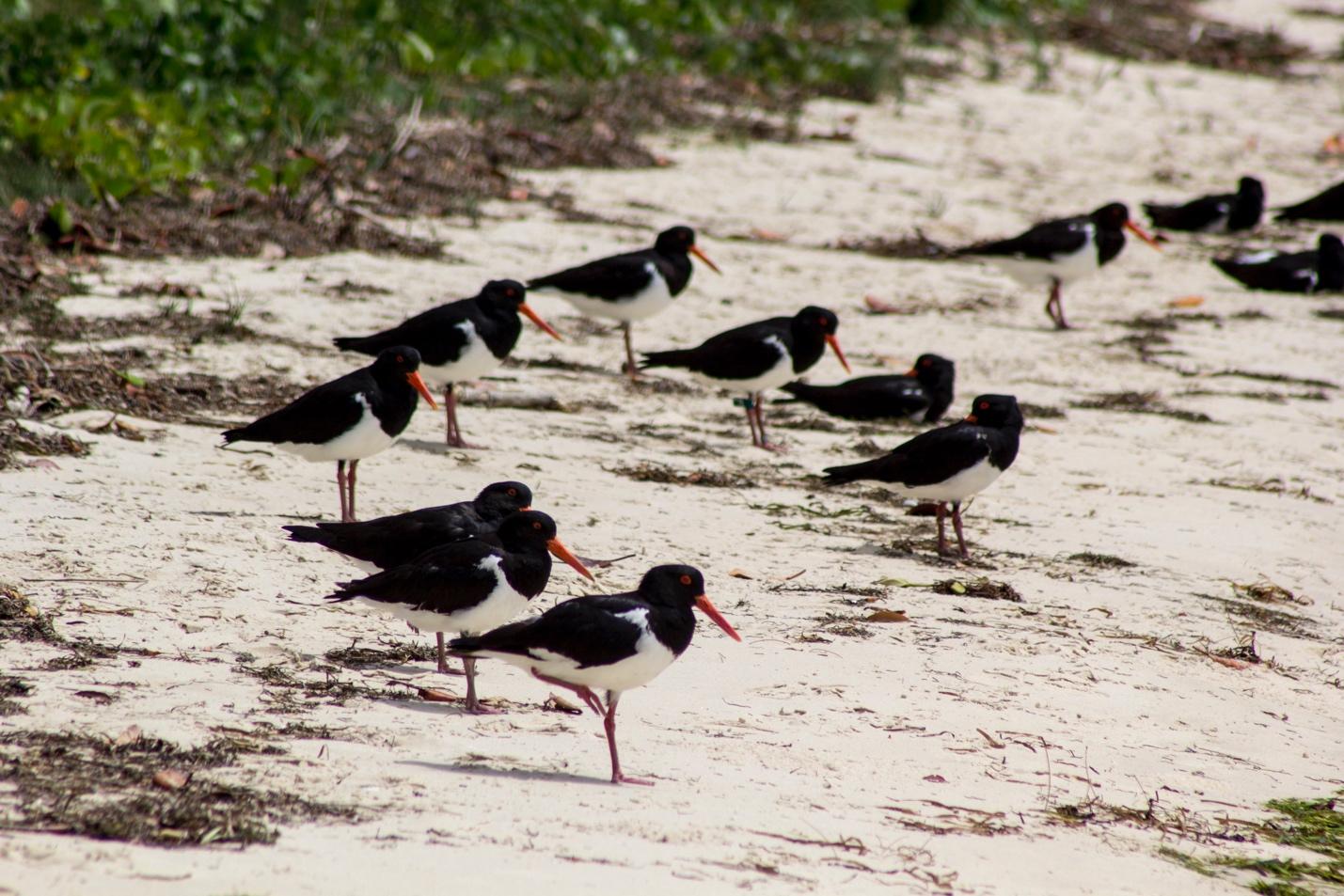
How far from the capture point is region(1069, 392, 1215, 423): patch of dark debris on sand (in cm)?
1015

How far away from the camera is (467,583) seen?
219 inches

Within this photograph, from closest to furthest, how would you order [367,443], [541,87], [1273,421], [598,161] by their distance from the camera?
[367,443]
[1273,421]
[598,161]
[541,87]

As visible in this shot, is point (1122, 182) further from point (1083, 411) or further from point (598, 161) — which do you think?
point (1083, 411)

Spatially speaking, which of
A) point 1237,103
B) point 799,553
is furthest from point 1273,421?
point 1237,103

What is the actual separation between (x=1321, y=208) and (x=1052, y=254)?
4.54 meters

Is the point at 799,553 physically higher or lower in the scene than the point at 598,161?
lower

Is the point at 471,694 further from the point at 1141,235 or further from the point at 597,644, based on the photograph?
the point at 1141,235

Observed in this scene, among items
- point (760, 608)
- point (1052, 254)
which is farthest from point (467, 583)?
point (1052, 254)

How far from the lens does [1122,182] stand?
52.7ft

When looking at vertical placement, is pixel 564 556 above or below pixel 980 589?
above

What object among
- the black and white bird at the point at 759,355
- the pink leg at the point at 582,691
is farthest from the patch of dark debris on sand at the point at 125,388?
the pink leg at the point at 582,691

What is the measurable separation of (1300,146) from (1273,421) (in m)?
9.17

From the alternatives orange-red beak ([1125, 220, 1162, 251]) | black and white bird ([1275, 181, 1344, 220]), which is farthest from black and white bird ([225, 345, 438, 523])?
black and white bird ([1275, 181, 1344, 220])

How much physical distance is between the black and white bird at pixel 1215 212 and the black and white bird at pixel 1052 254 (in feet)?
7.41
